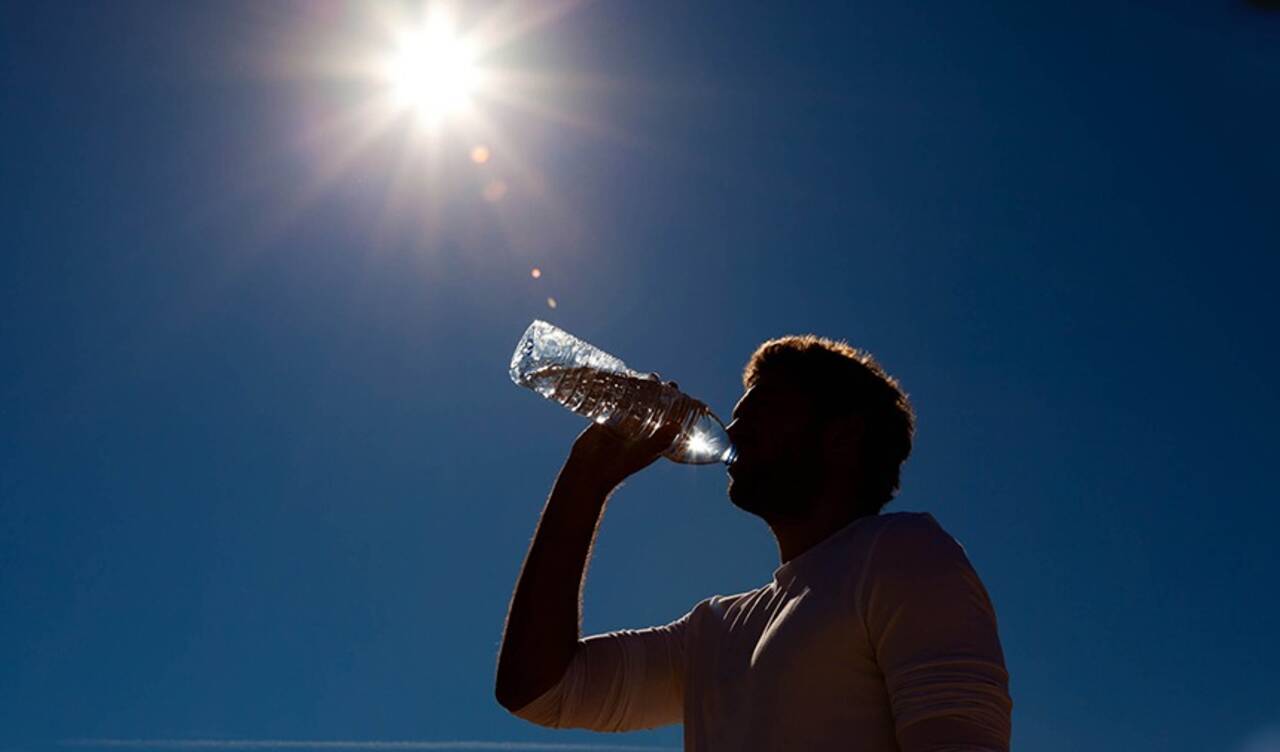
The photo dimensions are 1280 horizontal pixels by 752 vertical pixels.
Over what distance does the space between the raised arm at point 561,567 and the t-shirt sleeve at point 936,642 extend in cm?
98

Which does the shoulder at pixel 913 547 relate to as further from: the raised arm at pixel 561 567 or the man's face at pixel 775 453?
the raised arm at pixel 561 567

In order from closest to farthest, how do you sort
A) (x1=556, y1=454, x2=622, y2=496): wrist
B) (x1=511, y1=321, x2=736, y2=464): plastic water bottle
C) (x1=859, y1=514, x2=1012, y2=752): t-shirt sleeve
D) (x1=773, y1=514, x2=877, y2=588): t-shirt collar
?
(x1=859, y1=514, x2=1012, y2=752): t-shirt sleeve → (x1=773, y1=514, x2=877, y2=588): t-shirt collar → (x1=556, y1=454, x2=622, y2=496): wrist → (x1=511, y1=321, x2=736, y2=464): plastic water bottle

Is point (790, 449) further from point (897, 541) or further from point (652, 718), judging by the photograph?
point (652, 718)

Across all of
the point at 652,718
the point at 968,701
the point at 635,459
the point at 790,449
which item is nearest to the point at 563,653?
the point at 652,718

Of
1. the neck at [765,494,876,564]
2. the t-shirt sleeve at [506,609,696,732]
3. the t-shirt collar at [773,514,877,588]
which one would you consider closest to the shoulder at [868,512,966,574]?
the t-shirt collar at [773,514,877,588]

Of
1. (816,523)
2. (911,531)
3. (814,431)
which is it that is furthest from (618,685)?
(911,531)

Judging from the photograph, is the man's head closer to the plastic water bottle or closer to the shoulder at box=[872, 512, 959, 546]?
the plastic water bottle

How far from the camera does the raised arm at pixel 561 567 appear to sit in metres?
2.82

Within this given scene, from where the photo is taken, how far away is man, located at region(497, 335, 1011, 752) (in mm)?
1989

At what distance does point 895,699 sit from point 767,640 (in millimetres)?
391

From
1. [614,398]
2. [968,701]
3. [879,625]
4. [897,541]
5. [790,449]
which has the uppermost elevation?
[614,398]

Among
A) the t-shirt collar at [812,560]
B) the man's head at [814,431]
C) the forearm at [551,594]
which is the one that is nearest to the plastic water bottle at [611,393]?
the man's head at [814,431]

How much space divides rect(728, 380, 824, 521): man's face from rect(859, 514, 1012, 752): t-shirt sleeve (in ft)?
1.83

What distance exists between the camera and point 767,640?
2.31 m
